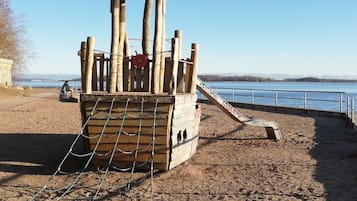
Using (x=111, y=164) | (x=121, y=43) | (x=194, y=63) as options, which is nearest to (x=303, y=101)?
(x=194, y=63)

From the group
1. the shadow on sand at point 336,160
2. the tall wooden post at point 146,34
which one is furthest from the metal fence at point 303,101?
the tall wooden post at point 146,34

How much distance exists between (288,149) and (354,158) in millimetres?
2073

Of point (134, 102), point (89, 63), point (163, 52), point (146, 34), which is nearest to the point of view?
point (134, 102)

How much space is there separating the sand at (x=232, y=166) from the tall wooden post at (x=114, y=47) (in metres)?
1.84

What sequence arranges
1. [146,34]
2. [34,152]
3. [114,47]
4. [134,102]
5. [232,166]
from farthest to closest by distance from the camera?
[34,152] → [146,34] → [232,166] → [114,47] → [134,102]

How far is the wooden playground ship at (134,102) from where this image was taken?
921 cm

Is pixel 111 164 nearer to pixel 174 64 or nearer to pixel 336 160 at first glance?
pixel 174 64

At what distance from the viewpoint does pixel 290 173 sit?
9195 mm

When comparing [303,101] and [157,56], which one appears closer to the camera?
[157,56]

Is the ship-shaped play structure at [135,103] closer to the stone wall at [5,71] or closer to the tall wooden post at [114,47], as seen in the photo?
the tall wooden post at [114,47]

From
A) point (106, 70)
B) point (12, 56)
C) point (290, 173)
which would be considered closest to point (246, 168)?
point (290, 173)

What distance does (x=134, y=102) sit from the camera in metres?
9.16

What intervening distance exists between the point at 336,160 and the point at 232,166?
91.2 inches

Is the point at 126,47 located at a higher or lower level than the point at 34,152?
higher
